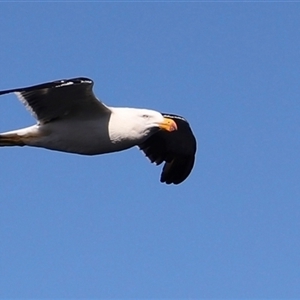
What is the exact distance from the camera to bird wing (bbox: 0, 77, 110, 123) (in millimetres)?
14352

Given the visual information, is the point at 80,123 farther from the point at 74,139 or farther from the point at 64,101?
the point at 64,101

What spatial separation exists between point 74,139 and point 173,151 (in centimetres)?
407

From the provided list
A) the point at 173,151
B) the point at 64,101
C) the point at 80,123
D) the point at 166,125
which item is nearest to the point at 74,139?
the point at 80,123

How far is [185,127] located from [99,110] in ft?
11.4

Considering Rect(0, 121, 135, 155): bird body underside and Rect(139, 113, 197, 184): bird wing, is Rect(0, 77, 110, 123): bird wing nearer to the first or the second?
Rect(0, 121, 135, 155): bird body underside

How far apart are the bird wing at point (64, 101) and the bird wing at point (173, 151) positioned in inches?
136

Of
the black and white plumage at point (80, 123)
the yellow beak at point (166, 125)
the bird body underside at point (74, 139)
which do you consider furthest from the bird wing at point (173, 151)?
the bird body underside at point (74, 139)

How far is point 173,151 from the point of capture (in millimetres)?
18594

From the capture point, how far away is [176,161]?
738 inches

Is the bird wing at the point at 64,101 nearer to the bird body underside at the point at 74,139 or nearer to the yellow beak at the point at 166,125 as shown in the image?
the bird body underside at the point at 74,139

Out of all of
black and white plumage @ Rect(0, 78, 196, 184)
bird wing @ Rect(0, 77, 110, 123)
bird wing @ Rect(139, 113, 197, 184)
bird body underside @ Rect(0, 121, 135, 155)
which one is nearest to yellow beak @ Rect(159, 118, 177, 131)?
black and white plumage @ Rect(0, 78, 196, 184)

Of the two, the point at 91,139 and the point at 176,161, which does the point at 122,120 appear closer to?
the point at 91,139

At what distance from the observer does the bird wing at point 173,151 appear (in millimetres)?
18297

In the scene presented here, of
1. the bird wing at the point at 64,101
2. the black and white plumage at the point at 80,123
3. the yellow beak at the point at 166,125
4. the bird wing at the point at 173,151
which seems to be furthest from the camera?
the bird wing at the point at 173,151
